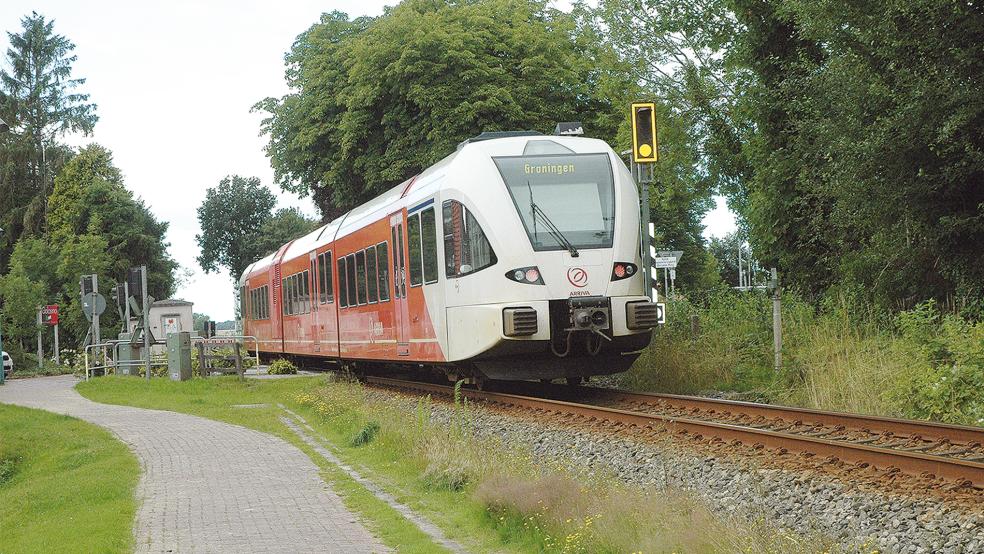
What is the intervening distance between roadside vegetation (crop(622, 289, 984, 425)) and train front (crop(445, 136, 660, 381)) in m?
1.95

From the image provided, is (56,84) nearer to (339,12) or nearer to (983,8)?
(339,12)

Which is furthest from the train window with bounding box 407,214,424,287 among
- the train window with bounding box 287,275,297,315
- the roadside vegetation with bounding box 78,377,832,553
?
the train window with bounding box 287,275,297,315

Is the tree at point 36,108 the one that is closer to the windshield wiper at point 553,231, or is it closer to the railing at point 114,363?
the railing at point 114,363

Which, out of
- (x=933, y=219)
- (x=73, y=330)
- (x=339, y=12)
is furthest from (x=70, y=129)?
(x=933, y=219)

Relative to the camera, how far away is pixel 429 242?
54.4 ft

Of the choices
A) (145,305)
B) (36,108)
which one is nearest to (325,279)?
(145,305)

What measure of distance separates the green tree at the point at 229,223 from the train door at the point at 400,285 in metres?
81.7

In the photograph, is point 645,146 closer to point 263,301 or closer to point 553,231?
point 553,231

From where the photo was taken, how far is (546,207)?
15.1 m

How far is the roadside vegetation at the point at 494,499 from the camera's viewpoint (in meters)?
6.74

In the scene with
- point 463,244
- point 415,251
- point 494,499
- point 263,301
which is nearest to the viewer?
point 494,499

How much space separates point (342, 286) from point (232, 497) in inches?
521

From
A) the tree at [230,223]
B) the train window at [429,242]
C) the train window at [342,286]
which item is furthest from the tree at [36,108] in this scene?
the train window at [429,242]

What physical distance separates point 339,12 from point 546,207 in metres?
28.7
